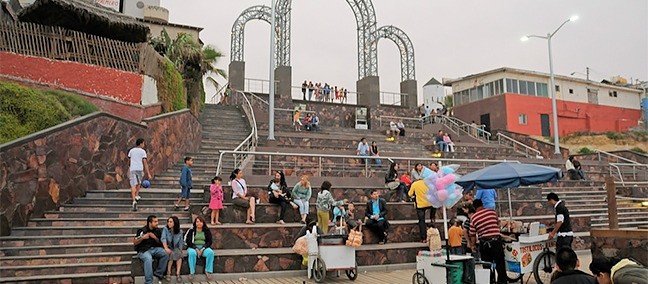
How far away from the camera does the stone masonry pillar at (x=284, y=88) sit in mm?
29859

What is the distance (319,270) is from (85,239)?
17.2ft

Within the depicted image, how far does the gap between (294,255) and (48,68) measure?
11.2m

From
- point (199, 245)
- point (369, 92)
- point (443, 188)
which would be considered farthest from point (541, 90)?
point (199, 245)

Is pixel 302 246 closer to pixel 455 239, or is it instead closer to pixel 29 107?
pixel 455 239

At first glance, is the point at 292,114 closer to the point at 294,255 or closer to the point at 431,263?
the point at 294,255

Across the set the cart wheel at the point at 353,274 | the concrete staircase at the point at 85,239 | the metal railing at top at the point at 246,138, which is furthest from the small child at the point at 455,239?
the metal railing at top at the point at 246,138

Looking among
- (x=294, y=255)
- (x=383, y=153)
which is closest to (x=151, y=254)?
(x=294, y=255)

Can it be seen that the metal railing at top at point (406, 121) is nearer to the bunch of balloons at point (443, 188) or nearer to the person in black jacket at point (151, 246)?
the bunch of balloons at point (443, 188)

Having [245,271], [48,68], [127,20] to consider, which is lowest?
[245,271]

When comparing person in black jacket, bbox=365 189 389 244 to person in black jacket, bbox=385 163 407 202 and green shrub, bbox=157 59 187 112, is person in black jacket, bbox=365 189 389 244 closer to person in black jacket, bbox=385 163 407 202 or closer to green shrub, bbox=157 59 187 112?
person in black jacket, bbox=385 163 407 202

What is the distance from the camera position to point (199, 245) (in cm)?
967

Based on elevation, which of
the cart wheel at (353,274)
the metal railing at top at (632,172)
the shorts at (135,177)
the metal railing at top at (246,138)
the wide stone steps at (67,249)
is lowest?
the cart wheel at (353,274)

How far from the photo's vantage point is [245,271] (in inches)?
393

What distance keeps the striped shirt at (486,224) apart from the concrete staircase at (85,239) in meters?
6.83
